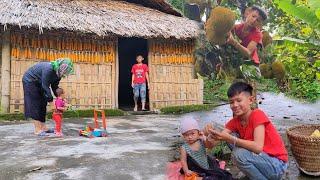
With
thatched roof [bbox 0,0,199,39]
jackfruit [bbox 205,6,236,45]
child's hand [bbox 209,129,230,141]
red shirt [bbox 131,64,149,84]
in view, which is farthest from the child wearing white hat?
red shirt [bbox 131,64,149,84]

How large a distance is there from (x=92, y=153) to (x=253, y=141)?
87.9 inches

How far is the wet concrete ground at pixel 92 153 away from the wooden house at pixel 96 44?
6.15 ft

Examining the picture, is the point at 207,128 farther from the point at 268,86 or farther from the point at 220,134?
the point at 268,86

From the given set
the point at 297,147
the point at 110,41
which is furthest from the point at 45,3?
the point at 297,147

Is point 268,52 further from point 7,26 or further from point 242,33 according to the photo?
point 7,26

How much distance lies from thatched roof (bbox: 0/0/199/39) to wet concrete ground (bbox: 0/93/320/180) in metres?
2.38

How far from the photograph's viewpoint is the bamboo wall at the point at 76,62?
8.83 metres

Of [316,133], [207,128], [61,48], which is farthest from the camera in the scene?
[61,48]

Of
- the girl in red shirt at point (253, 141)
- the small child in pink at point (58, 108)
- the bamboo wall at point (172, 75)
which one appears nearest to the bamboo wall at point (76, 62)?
the bamboo wall at point (172, 75)

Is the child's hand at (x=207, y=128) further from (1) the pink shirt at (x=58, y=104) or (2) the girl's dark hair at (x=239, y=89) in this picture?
(1) the pink shirt at (x=58, y=104)

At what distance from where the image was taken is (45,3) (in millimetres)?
9219

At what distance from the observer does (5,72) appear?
8.74m

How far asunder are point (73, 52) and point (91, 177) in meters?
6.18

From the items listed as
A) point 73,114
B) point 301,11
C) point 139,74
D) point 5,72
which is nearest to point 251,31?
point 301,11
